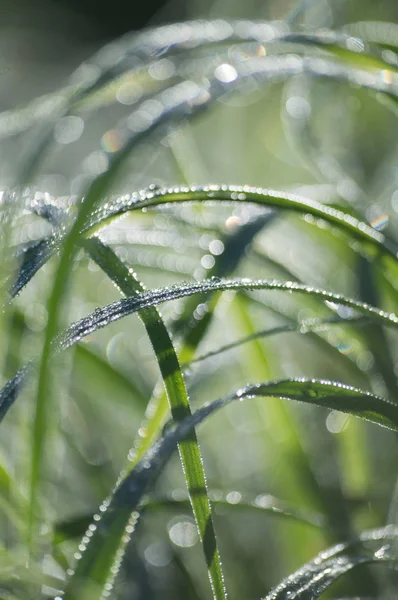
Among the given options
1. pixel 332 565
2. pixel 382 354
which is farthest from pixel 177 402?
pixel 382 354

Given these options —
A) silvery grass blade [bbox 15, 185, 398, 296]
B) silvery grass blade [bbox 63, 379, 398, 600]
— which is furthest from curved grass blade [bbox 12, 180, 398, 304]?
silvery grass blade [bbox 63, 379, 398, 600]

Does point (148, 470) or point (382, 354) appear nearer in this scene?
point (148, 470)

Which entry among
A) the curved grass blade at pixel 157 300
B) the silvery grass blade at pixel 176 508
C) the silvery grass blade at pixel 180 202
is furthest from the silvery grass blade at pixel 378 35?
the silvery grass blade at pixel 176 508

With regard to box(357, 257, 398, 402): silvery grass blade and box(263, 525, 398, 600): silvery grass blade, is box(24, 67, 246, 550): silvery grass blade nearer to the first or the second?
box(263, 525, 398, 600): silvery grass blade

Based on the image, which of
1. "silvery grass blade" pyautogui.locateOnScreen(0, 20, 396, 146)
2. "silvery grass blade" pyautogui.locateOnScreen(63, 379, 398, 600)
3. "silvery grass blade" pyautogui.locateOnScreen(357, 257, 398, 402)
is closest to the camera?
"silvery grass blade" pyautogui.locateOnScreen(63, 379, 398, 600)

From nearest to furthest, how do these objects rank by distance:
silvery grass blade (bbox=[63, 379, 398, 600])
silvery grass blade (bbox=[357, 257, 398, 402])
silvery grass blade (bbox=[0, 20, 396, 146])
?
silvery grass blade (bbox=[63, 379, 398, 600]) < silvery grass blade (bbox=[0, 20, 396, 146]) < silvery grass blade (bbox=[357, 257, 398, 402])

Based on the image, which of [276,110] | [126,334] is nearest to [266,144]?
[276,110]

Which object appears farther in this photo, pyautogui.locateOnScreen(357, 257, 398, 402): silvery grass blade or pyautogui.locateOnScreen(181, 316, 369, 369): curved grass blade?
pyautogui.locateOnScreen(357, 257, 398, 402): silvery grass blade

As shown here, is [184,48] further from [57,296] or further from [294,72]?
[57,296]
